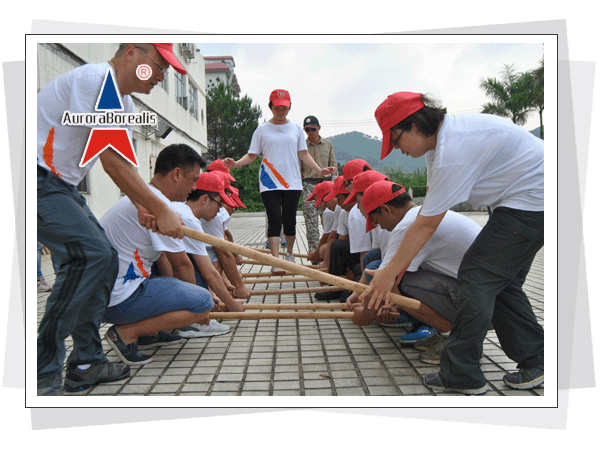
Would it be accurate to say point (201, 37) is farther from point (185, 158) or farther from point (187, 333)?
point (187, 333)

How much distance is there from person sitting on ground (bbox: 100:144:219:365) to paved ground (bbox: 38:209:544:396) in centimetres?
23

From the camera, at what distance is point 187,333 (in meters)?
3.46

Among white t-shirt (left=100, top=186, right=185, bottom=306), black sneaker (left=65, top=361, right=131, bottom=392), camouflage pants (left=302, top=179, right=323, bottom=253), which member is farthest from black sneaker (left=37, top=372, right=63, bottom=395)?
camouflage pants (left=302, top=179, right=323, bottom=253)

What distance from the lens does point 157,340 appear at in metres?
3.30

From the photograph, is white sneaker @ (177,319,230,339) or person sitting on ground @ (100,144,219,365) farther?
white sneaker @ (177,319,230,339)

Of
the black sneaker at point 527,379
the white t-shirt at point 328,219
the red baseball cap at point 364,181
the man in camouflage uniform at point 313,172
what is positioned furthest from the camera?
the man in camouflage uniform at point 313,172

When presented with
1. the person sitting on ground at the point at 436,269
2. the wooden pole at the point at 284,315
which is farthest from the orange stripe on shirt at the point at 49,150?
the person sitting on ground at the point at 436,269

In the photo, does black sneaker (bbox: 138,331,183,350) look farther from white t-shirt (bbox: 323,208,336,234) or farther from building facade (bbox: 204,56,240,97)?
white t-shirt (bbox: 323,208,336,234)

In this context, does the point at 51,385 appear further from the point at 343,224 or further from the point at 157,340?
the point at 343,224

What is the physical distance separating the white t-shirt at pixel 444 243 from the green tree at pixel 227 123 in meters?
18.3

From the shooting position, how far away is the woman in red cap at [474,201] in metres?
2.17

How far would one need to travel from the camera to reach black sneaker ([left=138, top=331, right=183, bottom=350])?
3262 millimetres

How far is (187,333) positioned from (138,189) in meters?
1.50

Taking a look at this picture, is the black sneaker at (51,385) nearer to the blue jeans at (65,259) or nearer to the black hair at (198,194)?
the blue jeans at (65,259)
